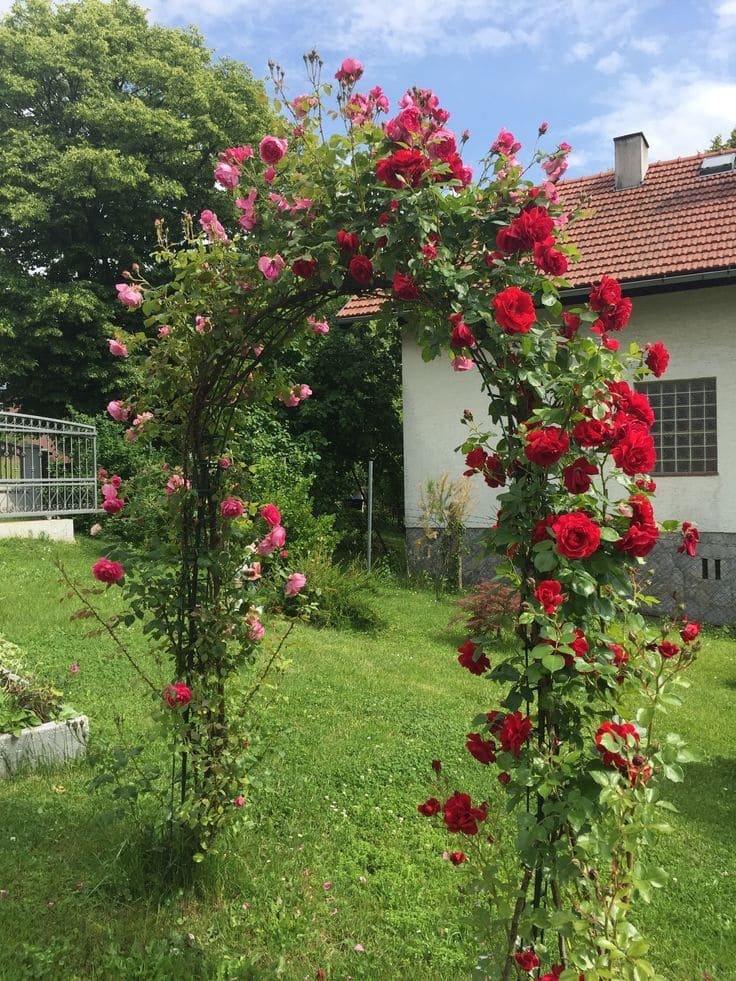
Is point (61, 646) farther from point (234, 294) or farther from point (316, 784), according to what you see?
point (234, 294)

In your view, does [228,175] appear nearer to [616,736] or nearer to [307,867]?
[616,736]

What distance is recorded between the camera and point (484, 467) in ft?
7.57

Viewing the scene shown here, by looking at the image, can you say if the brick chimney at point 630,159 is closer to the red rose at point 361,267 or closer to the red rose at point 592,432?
the red rose at point 361,267

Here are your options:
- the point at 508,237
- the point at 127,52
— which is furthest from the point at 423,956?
the point at 127,52

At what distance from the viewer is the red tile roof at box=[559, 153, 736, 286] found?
10.2 metres

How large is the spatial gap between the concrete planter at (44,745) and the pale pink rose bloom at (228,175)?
3.13 metres

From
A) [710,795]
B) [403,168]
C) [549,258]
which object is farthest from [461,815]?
[710,795]

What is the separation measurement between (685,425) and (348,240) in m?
9.36

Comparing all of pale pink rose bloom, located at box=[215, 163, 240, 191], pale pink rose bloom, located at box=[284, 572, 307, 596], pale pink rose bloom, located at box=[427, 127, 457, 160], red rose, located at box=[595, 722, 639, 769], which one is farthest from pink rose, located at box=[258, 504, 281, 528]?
red rose, located at box=[595, 722, 639, 769]

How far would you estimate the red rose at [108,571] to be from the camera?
9.50ft

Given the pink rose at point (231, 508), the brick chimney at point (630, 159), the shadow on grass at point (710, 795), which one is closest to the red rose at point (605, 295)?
the pink rose at point (231, 508)

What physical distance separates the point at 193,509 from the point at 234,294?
3.10 ft

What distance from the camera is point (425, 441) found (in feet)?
40.8

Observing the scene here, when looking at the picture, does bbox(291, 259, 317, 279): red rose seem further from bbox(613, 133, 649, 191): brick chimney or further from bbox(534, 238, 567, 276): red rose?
bbox(613, 133, 649, 191): brick chimney
